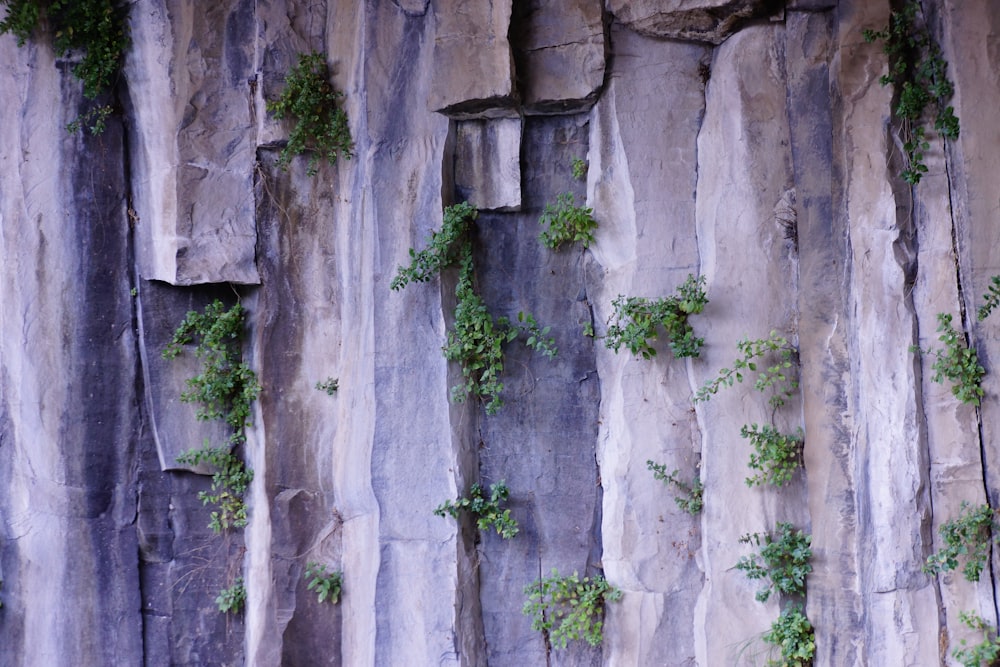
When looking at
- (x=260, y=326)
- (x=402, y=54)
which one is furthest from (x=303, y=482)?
(x=402, y=54)

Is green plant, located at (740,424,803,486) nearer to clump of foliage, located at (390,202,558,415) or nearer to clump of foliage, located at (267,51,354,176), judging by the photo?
clump of foliage, located at (390,202,558,415)

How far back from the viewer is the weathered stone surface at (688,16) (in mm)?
3635

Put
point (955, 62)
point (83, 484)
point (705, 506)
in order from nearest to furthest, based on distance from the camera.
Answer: point (955, 62)
point (705, 506)
point (83, 484)

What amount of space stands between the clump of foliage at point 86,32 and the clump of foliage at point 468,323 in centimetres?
199

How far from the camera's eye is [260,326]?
425cm

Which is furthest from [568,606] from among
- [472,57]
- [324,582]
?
[472,57]

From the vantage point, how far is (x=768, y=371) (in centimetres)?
361

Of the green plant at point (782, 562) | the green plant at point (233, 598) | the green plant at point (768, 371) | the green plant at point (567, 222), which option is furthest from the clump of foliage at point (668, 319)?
the green plant at point (233, 598)

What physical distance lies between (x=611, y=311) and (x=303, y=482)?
6.46ft

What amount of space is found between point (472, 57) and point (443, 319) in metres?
1.35

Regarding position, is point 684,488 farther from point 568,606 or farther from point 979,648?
point 979,648

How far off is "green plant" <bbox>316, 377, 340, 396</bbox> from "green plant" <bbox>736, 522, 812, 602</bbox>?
7.54 feet

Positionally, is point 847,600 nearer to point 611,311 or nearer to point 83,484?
point 611,311

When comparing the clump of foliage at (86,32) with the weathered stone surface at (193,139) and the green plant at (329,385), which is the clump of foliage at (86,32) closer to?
the weathered stone surface at (193,139)
